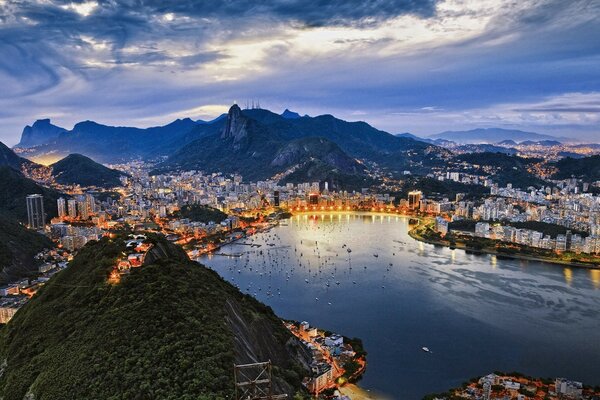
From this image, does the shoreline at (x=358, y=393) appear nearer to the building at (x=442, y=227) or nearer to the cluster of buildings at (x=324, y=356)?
the cluster of buildings at (x=324, y=356)

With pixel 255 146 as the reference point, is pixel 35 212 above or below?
below

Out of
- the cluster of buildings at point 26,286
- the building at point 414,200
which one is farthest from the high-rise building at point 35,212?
the building at point 414,200

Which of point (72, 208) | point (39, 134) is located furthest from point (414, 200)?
point (39, 134)

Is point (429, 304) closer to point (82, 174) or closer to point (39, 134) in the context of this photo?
point (82, 174)

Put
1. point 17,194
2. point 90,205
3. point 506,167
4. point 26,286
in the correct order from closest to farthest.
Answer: point 26,286
point 17,194
point 90,205
point 506,167

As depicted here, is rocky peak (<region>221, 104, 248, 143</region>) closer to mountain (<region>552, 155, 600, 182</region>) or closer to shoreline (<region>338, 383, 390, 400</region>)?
mountain (<region>552, 155, 600, 182</region>)

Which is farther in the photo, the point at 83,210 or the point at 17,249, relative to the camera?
the point at 83,210
